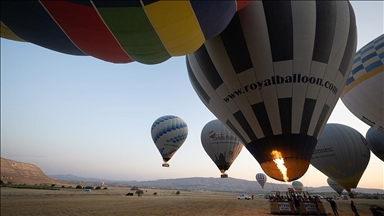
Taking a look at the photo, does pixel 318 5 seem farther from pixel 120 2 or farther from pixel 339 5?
pixel 120 2

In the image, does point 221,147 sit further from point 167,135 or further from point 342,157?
point 342,157

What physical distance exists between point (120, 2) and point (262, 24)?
204 inches

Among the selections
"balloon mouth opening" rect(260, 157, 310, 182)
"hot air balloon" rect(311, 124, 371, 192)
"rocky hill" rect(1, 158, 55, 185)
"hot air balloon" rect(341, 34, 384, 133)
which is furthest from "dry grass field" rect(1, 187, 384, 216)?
"rocky hill" rect(1, 158, 55, 185)

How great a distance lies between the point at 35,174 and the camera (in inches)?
4771

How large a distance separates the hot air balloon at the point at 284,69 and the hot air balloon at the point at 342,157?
41.1 feet

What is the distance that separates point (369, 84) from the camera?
11867 millimetres

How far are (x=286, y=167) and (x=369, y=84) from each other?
369 inches

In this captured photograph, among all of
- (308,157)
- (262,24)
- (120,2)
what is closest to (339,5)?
(262,24)

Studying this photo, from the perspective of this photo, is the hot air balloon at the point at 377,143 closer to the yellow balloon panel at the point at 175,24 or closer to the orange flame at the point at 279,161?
the orange flame at the point at 279,161

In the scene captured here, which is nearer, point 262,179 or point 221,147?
point 221,147

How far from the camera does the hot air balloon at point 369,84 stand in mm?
11492

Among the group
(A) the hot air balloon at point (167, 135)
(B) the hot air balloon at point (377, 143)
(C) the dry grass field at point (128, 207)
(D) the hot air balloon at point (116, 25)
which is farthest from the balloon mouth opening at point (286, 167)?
(A) the hot air balloon at point (167, 135)

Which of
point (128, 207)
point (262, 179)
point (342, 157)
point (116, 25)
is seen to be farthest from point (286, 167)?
point (262, 179)

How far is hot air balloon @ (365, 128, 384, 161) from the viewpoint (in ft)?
63.8
